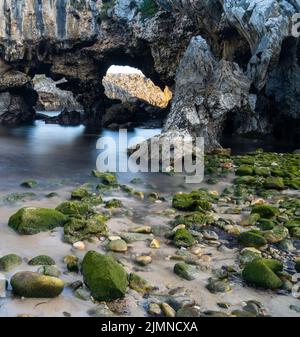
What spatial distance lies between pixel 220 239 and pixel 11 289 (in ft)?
16.4

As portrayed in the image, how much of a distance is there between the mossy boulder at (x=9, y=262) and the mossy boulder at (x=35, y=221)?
1.53 meters

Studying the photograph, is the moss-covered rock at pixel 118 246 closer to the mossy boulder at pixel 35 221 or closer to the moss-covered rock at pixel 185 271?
the moss-covered rock at pixel 185 271

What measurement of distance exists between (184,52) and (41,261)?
1297 inches

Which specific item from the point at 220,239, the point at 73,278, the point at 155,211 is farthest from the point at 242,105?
the point at 73,278

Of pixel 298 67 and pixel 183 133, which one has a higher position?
pixel 298 67

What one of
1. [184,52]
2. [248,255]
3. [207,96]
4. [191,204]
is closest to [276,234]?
[248,255]

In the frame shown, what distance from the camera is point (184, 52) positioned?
37344mm

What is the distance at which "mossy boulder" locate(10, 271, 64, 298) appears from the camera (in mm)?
6340

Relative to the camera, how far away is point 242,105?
1034 inches


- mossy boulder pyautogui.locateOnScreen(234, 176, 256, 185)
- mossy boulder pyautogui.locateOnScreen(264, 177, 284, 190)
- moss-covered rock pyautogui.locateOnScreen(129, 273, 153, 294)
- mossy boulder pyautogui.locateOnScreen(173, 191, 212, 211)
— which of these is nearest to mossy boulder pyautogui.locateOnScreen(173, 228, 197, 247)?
moss-covered rock pyautogui.locateOnScreen(129, 273, 153, 294)

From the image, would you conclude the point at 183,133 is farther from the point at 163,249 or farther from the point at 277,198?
the point at 163,249

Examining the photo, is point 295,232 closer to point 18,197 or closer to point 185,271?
point 185,271

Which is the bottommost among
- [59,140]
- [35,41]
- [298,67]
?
[59,140]

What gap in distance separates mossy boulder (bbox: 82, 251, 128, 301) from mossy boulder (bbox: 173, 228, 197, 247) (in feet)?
6.98
